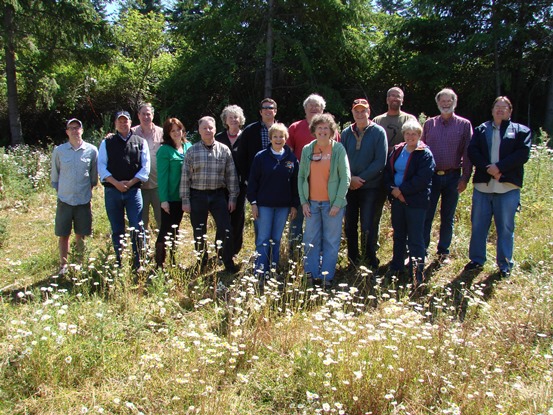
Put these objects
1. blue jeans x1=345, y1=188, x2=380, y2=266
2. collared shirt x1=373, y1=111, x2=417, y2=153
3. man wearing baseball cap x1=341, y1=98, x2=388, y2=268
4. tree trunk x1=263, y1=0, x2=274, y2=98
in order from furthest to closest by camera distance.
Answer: tree trunk x1=263, y1=0, x2=274, y2=98 → collared shirt x1=373, y1=111, x2=417, y2=153 → blue jeans x1=345, y1=188, x2=380, y2=266 → man wearing baseball cap x1=341, y1=98, x2=388, y2=268

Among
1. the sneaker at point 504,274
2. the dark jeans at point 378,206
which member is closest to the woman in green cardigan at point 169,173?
the dark jeans at point 378,206

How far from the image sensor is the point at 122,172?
5.31 meters

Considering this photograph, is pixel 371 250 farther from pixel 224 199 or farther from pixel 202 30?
pixel 202 30

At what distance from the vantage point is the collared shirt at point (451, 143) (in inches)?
219

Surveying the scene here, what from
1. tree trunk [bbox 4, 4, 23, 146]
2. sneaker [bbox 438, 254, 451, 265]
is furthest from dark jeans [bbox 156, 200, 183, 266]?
tree trunk [bbox 4, 4, 23, 146]

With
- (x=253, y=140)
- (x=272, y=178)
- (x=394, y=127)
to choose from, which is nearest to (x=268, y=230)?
(x=272, y=178)

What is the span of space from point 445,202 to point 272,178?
7.62ft

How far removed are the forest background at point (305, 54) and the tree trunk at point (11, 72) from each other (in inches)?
1.3

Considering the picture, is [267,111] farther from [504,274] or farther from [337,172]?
[504,274]

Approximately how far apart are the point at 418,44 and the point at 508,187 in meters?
11.9

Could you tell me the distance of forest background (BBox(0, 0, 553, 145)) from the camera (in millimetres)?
13352

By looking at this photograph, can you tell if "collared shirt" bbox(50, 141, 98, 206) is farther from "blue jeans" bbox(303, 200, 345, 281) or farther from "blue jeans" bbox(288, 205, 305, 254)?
"blue jeans" bbox(303, 200, 345, 281)

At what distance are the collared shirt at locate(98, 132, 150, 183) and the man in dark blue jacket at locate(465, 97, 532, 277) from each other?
3888 millimetres

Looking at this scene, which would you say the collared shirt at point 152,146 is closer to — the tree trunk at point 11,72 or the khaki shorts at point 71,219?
the khaki shorts at point 71,219
